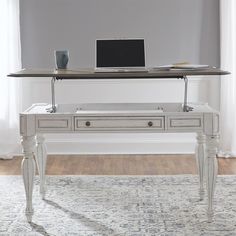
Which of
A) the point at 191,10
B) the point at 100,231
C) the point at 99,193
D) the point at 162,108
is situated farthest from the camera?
the point at 191,10

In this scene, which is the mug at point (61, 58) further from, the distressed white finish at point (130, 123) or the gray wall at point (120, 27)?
the gray wall at point (120, 27)

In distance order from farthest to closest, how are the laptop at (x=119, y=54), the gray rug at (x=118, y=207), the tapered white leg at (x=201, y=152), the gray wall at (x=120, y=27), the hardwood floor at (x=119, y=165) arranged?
the gray wall at (x=120, y=27), the hardwood floor at (x=119, y=165), the tapered white leg at (x=201, y=152), the laptop at (x=119, y=54), the gray rug at (x=118, y=207)

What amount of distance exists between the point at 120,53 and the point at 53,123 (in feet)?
2.09

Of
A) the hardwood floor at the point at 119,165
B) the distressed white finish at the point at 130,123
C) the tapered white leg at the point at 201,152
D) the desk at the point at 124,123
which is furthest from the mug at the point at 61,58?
the hardwood floor at the point at 119,165

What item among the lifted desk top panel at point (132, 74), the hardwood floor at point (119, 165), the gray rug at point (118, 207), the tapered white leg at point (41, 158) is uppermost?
the lifted desk top panel at point (132, 74)

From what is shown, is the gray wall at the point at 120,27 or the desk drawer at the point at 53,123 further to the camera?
the gray wall at the point at 120,27

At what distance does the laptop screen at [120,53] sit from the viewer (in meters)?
3.66

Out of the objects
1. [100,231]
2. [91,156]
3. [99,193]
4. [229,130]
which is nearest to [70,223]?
[100,231]

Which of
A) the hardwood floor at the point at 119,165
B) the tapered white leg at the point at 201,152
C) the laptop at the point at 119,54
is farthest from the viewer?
the hardwood floor at the point at 119,165

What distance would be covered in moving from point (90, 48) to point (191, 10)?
0.93 metres

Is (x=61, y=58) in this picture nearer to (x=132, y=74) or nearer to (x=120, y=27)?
→ (x=132, y=74)

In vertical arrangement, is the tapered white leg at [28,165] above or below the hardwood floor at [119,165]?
above

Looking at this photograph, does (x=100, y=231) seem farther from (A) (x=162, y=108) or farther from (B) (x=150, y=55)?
(B) (x=150, y=55)

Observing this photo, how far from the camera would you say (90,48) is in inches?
207
